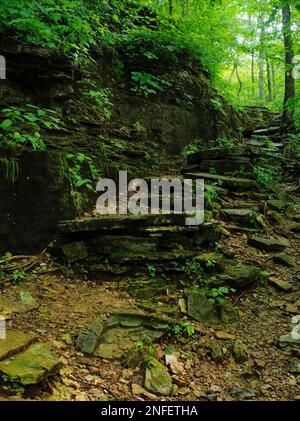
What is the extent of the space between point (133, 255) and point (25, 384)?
101 inches

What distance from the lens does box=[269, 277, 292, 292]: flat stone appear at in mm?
5277

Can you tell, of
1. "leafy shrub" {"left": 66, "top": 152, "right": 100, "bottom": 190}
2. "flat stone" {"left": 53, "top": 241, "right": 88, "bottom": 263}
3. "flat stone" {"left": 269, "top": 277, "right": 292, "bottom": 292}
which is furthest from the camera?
"leafy shrub" {"left": 66, "top": 152, "right": 100, "bottom": 190}

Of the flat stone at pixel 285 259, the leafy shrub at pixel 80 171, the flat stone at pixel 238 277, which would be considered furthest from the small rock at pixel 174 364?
the flat stone at pixel 285 259

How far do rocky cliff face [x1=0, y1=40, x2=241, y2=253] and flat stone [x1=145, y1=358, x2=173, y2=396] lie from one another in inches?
98.5

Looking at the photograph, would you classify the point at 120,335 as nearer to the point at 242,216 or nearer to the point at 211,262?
the point at 211,262

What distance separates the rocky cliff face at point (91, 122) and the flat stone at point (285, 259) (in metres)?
3.21

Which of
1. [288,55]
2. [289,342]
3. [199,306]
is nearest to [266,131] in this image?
[288,55]

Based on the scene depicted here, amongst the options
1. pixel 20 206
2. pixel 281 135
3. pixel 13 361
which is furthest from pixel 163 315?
pixel 281 135

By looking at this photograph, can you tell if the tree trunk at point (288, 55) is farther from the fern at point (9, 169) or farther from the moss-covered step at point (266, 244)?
the fern at point (9, 169)

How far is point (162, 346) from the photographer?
3898 mm

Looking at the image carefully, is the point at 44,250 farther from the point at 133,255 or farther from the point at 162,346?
the point at 162,346

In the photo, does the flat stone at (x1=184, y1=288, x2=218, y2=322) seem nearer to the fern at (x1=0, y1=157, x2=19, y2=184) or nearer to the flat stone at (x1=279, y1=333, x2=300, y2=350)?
the flat stone at (x1=279, y1=333, x2=300, y2=350)

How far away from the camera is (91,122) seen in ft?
23.5

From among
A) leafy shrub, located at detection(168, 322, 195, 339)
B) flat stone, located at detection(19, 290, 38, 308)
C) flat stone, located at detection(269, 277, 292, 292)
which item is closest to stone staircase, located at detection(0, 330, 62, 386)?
flat stone, located at detection(19, 290, 38, 308)
